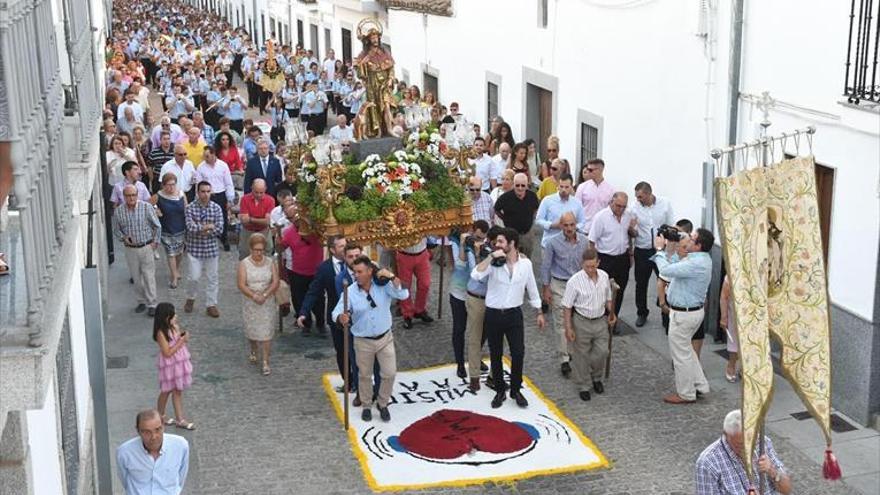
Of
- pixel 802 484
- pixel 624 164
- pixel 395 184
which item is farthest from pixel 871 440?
pixel 624 164

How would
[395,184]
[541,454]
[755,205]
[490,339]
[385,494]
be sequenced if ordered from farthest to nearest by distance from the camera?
1. [395,184]
2. [490,339]
3. [541,454]
4. [385,494]
5. [755,205]

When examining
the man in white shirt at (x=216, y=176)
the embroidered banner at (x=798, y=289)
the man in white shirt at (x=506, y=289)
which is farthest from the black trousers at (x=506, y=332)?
the man in white shirt at (x=216, y=176)

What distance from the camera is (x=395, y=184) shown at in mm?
12406

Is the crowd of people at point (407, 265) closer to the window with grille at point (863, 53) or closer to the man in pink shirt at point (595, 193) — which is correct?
the man in pink shirt at point (595, 193)

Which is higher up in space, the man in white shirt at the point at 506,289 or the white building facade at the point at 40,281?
the white building facade at the point at 40,281

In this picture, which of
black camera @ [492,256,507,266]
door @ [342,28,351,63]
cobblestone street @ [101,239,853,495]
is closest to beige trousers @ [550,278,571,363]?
cobblestone street @ [101,239,853,495]

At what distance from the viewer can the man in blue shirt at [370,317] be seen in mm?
10320

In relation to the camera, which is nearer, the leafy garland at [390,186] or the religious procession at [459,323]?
the religious procession at [459,323]

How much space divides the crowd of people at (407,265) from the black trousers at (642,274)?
2cm

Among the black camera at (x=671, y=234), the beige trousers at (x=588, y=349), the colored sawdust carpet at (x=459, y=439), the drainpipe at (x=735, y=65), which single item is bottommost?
the colored sawdust carpet at (x=459, y=439)

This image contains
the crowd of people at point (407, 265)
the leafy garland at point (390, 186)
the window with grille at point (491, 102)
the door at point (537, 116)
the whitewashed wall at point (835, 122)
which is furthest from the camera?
the window with grille at point (491, 102)

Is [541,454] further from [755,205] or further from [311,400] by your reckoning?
[755,205]

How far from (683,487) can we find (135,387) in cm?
521

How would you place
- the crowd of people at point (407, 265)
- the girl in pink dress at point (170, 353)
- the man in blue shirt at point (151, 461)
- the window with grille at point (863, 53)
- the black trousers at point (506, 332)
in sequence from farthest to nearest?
the black trousers at point (506, 332) → the crowd of people at point (407, 265) → the window with grille at point (863, 53) → the girl in pink dress at point (170, 353) → the man in blue shirt at point (151, 461)
